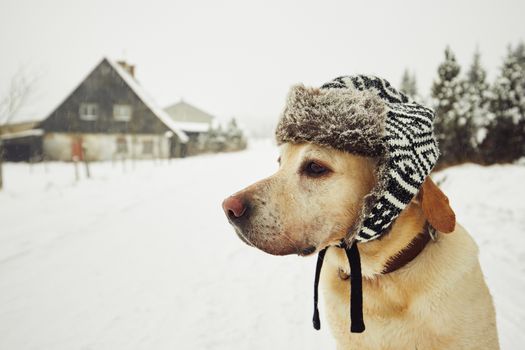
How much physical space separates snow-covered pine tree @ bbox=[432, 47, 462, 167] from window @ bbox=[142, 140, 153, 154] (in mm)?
24641

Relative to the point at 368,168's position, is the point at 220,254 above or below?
below

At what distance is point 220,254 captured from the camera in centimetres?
485

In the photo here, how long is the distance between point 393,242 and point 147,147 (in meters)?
29.8

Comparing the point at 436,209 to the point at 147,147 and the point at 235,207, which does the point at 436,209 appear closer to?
the point at 235,207

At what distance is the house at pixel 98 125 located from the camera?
2722cm

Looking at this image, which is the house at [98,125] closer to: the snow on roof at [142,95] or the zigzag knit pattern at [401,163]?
the snow on roof at [142,95]

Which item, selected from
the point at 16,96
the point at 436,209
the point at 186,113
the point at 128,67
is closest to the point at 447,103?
the point at 436,209

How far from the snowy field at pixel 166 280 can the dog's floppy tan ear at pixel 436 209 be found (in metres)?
1.69

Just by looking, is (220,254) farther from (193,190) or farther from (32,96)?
(32,96)

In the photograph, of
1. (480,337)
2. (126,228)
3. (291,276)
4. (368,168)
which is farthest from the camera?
(126,228)

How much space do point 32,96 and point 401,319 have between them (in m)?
15.6

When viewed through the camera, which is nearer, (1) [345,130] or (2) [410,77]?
(1) [345,130]

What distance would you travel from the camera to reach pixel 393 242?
1.70 meters

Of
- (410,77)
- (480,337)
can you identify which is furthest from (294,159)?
(410,77)
